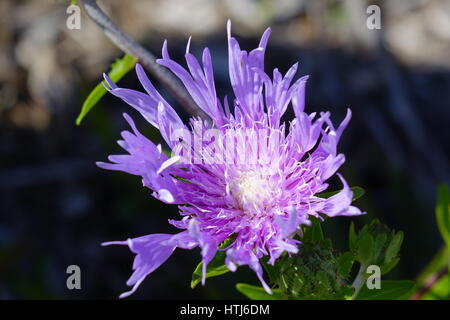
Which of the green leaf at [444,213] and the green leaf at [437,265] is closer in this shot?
the green leaf at [444,213]

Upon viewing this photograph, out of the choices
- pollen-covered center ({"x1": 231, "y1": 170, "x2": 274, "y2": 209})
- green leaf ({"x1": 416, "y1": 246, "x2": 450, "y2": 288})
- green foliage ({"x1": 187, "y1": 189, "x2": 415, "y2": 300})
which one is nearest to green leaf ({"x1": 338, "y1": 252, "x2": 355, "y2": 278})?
green foliage ({"x1": 187, "y1": 189, "x2": 415, "y2": 300})

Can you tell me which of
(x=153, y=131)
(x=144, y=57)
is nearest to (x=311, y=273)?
(x=144, y=57)

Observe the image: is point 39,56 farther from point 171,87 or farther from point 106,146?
point 171,87

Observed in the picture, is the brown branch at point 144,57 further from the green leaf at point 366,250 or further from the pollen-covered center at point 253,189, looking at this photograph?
the green leaf at point 366,250

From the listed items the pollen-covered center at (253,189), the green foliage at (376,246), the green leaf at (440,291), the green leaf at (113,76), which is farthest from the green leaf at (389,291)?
the green leaf at (113,76)

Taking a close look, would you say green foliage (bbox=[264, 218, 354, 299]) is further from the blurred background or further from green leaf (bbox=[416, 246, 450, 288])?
the blurred background

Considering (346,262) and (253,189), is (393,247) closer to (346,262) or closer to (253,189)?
(346,262)
